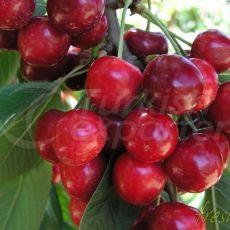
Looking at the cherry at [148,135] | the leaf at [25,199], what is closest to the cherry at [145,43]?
the cherry at [148,135]

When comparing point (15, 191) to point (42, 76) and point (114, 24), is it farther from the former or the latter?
point (114, 24)

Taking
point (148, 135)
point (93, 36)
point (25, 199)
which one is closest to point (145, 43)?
point (93, 36)

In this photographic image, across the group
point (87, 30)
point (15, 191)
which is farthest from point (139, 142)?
point (15, 191)

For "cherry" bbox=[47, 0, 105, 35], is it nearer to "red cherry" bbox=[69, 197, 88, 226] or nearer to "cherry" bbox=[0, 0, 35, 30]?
"cherry" bbox=[0, 0, 35, 30]

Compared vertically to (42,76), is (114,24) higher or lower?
higher

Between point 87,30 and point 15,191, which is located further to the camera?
point 15,191

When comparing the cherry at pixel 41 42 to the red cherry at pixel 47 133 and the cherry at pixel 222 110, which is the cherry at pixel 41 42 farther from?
the cherry at pixel 222 110
